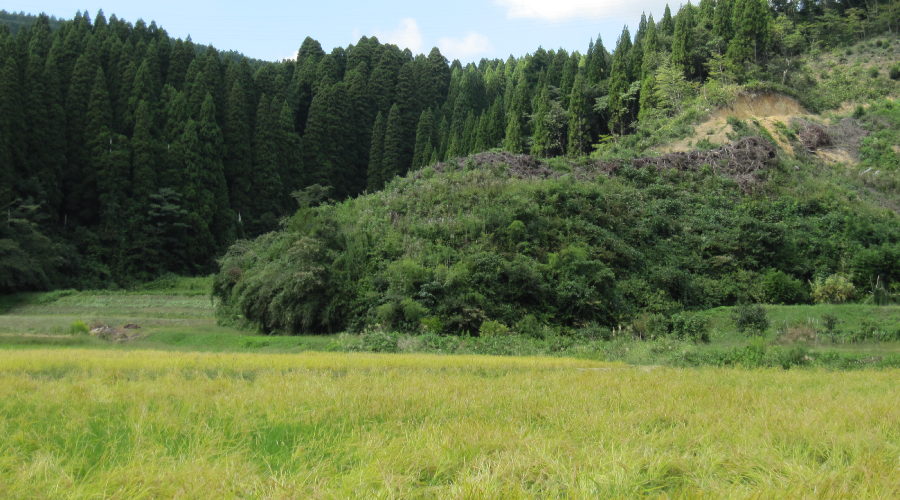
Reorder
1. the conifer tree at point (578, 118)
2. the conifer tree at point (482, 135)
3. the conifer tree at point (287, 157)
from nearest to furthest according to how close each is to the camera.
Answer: the conifer tree at point (578, 118), the conifer tree at point (287, 157), the conifer tree at point (482, 135)

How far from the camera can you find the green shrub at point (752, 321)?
1889 cm

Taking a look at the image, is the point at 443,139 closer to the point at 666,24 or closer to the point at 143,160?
the point at 666,24

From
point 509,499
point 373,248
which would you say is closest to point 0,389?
point 509,499

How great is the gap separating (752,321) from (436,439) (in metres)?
18.5

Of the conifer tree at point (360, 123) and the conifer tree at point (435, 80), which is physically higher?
the conifer tree at point (435, 80)

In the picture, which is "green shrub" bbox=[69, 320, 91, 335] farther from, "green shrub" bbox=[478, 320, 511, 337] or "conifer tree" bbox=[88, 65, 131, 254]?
"conifer tree" bbox=[88, 65, 131, 254]

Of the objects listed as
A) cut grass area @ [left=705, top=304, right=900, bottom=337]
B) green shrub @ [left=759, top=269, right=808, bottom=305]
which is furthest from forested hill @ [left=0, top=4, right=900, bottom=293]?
cut grass area @ [left=705, top=304, right=900, bottom=337]

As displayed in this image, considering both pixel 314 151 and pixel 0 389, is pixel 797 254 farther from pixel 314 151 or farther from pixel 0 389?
pixel 314 151

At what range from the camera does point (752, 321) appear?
1928cm

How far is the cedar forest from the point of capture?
22.8 meters

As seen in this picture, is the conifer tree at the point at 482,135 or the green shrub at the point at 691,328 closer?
the green shrub at the point at 691,328

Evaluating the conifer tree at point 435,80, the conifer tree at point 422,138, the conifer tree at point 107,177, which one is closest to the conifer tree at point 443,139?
the conifer tree at point 422,138

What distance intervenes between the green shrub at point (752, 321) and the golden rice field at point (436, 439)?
12051 millimetres

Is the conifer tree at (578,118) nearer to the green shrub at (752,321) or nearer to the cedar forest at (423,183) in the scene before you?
the cedar forest at (423,183)
